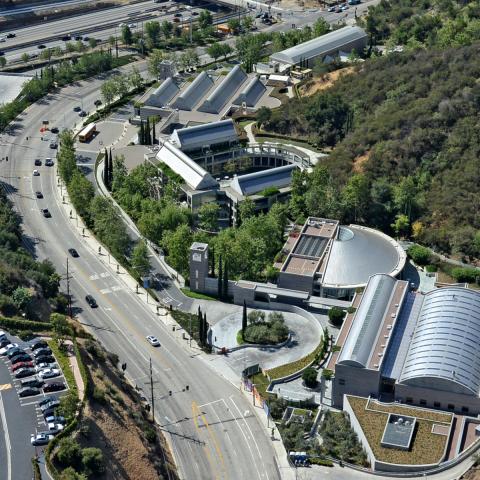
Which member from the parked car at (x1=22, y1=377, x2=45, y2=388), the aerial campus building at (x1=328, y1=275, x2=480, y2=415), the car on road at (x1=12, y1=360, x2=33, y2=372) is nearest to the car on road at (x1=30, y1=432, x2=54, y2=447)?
the parked car at (x1=22, y1=377, x2=45, y2=388)

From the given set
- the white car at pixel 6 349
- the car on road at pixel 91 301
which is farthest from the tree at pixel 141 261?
the white car at pixel 6 349

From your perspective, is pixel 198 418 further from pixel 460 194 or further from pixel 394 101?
pixel 394 101

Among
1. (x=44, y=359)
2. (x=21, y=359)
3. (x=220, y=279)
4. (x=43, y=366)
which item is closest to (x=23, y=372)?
(x=43, y=366)

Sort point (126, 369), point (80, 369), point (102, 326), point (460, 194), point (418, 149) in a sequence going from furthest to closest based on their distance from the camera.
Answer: point (418, 149) < point (460, 194) < point (102, 326) < point (126, 369) < point (80, 369)

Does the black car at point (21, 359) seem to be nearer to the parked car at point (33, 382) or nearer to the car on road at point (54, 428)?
the parked car at point (33, 382)

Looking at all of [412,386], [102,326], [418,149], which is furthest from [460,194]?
[102,326]

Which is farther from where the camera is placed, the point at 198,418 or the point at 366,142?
the point at 366,142

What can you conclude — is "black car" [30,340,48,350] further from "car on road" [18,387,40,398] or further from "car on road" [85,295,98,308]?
"car on road" [85,295,98,308]
